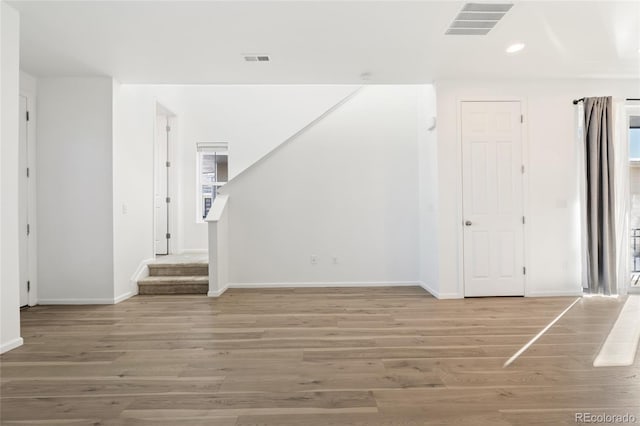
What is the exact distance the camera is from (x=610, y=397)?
204cm

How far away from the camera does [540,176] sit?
4582mm

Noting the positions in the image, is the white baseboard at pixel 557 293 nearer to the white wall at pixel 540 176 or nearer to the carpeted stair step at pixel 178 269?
the white wall at pixel 540 176

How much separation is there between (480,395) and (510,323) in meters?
1.65

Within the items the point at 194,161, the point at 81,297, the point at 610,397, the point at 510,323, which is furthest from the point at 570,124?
the point at 81,297

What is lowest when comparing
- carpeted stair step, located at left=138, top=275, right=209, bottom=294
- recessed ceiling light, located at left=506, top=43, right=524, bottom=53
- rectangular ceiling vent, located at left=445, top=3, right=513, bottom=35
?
carpeted stair step, located at left=138, top=275, right=209, bottom=294

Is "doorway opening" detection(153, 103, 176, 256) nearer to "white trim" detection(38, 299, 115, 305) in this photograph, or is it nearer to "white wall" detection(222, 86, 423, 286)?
"white wall" detection(222, 86, 423, 286)

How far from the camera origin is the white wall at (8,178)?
2803mm

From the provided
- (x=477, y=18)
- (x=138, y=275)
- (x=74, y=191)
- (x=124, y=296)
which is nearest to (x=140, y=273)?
(x=138, y=275)

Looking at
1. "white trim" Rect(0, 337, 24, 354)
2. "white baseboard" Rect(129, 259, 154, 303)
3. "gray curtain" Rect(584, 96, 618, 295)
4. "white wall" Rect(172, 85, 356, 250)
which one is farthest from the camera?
"white wall" Rect(172, 85, 356, 250)

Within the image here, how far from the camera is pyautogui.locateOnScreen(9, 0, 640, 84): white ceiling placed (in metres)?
2.95

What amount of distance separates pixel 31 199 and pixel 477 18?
5162 millimetres

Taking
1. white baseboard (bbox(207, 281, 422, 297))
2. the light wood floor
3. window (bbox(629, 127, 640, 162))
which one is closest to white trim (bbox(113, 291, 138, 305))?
the light wood floor

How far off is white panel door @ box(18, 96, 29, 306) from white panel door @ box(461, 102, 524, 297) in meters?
5.28

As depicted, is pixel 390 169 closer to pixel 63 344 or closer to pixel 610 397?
pixel 610 397
